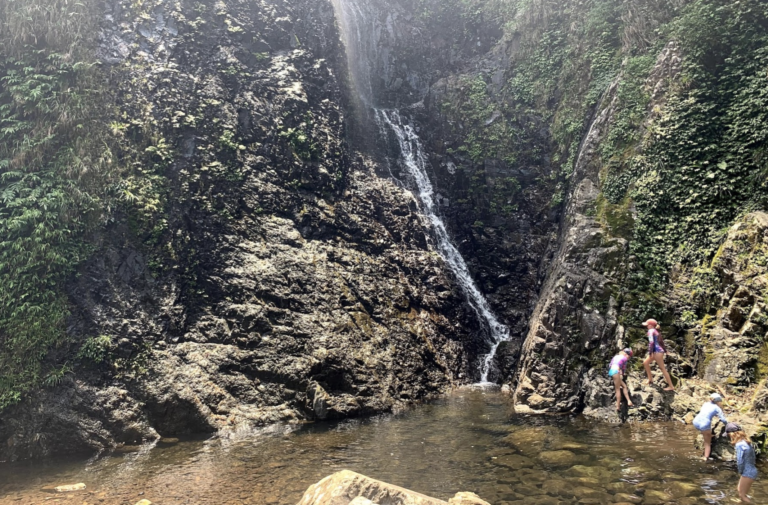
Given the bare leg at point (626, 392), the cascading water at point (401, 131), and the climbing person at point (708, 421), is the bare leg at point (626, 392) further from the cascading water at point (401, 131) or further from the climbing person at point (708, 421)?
the cascading water at point (401, 131)

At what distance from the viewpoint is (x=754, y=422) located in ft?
25.3

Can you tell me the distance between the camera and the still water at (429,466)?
7.13 meters

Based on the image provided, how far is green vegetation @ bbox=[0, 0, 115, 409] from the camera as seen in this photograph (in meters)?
11.6

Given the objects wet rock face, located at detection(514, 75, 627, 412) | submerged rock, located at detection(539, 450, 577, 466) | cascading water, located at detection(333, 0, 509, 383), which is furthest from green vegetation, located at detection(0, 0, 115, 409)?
wet rock face, located at detection(514, 75, 627, 412)

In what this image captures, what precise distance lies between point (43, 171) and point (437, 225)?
49.1 ft

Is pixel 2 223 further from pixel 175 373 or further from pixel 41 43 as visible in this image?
pixel 41 43

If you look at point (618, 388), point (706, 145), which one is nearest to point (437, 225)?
point (706, 145)

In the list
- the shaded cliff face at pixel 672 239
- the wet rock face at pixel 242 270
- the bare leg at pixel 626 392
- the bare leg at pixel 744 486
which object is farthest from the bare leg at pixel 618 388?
the wet rock face at pixel 242 270

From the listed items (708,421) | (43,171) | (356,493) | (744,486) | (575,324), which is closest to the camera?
(356,493)

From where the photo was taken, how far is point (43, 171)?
44.2 feet

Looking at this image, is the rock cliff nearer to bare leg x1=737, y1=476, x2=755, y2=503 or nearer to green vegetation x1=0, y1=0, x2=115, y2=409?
green vegetation x1=0, y1=0, x2=115, y2=409

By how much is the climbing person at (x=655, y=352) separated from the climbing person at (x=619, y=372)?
1.45 feet

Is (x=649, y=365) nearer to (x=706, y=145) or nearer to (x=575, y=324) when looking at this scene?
(x=575, y=324)

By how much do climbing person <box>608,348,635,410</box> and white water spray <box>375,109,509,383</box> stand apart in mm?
6362
